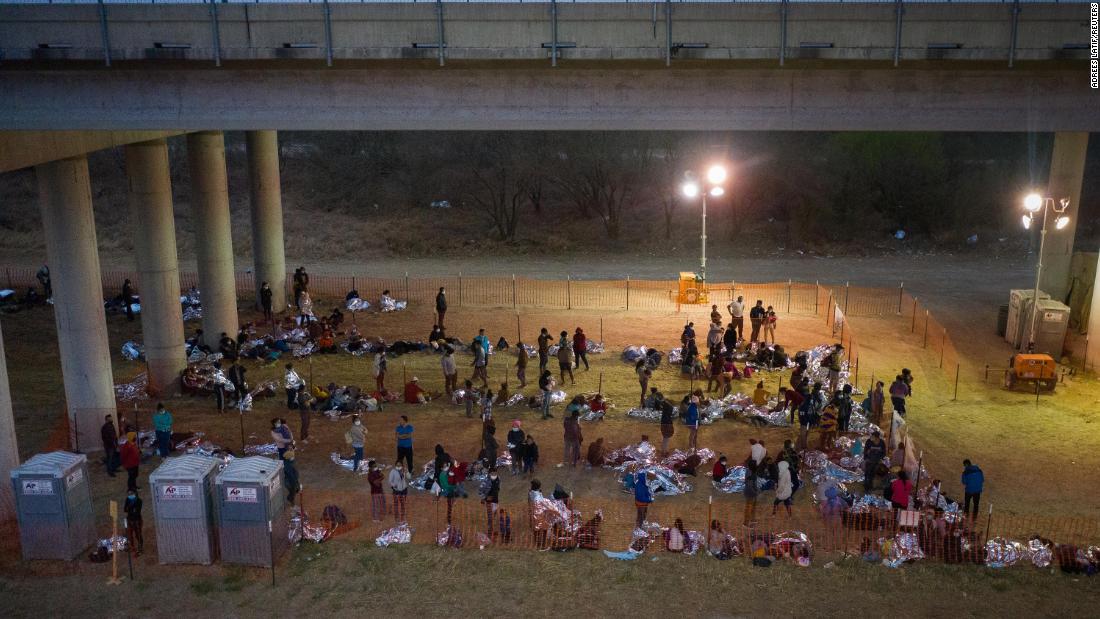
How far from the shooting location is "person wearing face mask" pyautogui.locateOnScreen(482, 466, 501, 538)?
1468cm

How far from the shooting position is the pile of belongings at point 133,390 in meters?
22.2

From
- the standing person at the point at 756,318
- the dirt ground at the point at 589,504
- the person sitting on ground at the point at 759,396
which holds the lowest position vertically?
the dirt ground at the point at 589,504

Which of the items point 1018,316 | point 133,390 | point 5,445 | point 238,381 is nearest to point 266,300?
point 133,390

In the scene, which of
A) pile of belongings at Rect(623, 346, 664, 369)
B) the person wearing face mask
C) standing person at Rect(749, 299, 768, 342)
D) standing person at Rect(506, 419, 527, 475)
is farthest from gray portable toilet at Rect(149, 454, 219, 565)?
standing person at Rect(749, 299, 768, 342)

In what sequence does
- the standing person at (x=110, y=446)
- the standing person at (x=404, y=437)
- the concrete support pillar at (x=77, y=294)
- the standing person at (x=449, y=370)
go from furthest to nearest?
the standing person at (x=449, y=370)
the concrete support pillar at (x=77, y=294)
the standing person at (x=110, y=446)
the standing person at (x=404, y=437)

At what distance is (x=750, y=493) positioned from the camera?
50.1 ft

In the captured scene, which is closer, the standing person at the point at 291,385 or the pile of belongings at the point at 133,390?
the standing person at the point at 291,385

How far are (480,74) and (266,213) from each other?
15995 mm

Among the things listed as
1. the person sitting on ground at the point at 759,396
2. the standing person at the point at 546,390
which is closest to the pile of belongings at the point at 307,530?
the standing person at the point at 546,390

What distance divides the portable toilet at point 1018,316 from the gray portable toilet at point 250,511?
71.0 ft

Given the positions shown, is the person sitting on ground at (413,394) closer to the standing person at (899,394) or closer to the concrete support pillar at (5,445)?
the concrete support pillar at (5,445)

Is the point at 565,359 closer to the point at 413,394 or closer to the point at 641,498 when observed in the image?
the point at 413,394

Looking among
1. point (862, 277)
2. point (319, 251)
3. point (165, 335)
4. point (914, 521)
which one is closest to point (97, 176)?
point (319, 251)

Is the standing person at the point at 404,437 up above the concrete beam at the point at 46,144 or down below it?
below
